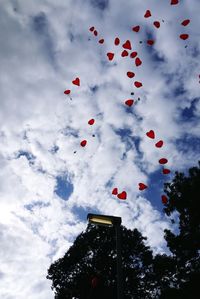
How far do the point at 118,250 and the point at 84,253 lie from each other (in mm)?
31622

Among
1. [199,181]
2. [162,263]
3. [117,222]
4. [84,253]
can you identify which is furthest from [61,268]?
[117,222]

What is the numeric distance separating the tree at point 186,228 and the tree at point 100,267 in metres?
5.73

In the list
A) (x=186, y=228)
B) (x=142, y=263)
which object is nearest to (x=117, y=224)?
(x=186, y=228)

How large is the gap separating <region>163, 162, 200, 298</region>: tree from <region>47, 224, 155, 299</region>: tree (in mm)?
5733

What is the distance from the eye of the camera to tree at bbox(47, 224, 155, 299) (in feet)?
101

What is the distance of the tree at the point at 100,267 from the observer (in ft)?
101

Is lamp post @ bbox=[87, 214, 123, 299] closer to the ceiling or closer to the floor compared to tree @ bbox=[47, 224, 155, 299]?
closer to the floor

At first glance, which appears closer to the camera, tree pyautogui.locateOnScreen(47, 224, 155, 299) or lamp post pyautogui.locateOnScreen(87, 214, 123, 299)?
lamp post pyautogui.locateOnScreen(87, 214, 123, 299)

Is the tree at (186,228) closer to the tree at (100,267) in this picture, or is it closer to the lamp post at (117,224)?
the tree at (100,267)

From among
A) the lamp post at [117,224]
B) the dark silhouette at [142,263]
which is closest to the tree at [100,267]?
the dark silhouette at [142,263]

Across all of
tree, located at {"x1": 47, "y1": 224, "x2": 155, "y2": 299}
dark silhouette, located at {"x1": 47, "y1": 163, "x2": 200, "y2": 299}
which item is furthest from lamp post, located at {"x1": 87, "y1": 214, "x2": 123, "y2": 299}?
tree, located at {"x1": 47, "y1": 224, "x2": 155, "y2": 299}

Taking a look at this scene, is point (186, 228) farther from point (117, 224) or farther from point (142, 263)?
point (117, 224)

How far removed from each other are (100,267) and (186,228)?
1156 cm

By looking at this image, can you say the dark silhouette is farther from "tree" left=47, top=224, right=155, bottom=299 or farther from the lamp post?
the lamp post
